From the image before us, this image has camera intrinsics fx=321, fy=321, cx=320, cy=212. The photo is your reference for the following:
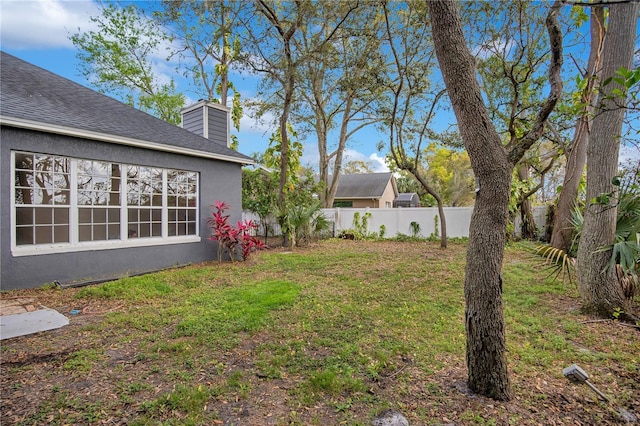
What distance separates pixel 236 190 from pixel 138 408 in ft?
23.0

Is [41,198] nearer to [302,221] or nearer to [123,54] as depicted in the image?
[302,221]

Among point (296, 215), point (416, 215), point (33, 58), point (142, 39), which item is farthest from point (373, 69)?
point (142, 39)

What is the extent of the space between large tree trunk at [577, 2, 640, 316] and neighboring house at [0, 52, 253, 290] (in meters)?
7.33

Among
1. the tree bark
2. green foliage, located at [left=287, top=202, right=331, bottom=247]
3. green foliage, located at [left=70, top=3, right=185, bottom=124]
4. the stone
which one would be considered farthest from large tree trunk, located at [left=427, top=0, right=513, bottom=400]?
green foliage, located at [left=70, top=3, right=185, bottom=124]

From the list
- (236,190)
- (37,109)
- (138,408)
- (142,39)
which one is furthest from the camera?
(142,39)

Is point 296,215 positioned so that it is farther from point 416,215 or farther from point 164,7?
point 164,7

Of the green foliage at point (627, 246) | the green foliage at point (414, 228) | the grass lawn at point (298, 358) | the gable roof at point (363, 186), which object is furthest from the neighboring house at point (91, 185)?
the gable roof at point (363, 186)

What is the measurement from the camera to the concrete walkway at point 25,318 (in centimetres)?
358

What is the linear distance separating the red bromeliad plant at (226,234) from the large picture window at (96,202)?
502 mm

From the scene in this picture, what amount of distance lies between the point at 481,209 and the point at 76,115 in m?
7.24

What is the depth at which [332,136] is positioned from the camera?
18.2 metres

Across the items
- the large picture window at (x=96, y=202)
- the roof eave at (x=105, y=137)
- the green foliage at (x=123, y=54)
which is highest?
the green foliage at (x=123, y=54)

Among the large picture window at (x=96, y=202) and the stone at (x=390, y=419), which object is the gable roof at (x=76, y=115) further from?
the stone at (x=390, y=419)

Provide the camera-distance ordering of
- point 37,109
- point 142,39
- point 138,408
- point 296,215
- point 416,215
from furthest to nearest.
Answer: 1. point 142,39
2. point 416,215
3. point 296,215
4. point 37,109
5. point 138,408
